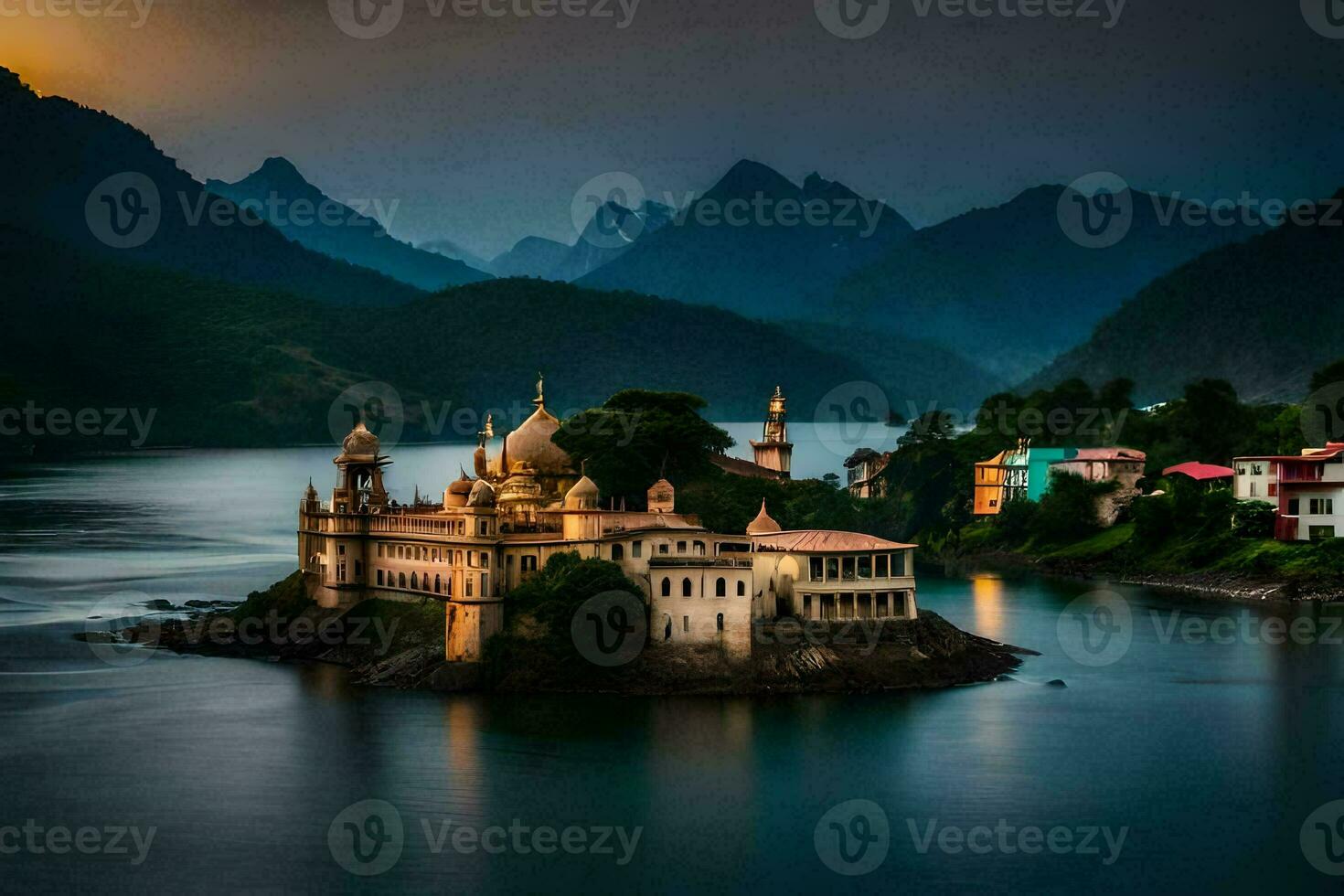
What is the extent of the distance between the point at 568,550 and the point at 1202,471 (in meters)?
39.8

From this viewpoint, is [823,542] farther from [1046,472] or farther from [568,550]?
[1046,472]

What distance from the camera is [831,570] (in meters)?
50.4

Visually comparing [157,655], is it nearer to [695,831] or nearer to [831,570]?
[831,570]

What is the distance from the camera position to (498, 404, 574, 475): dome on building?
5925cm

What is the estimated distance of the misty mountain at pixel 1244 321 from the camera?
159 metres

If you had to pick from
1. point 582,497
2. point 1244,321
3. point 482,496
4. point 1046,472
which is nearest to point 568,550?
point 582,497

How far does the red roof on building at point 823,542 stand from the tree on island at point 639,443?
10783mm

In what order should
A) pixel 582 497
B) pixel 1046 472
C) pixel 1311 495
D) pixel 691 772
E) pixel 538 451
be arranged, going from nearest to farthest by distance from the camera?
pixel 691 772 < pixel 582 497 < pixel 538 451 < pixel 1311 495 < pixel 1046 472

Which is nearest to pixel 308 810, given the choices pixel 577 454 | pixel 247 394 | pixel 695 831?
pixel 695 831

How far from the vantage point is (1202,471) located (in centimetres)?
7969

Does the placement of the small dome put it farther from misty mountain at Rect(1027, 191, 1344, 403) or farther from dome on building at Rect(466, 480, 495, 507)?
misty mountain at Rect(1027, 191, 1344, 403)

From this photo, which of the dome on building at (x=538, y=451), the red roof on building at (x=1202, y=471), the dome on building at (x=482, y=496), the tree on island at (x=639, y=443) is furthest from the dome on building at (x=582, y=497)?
the red roof on building at (x=1202, y=471)

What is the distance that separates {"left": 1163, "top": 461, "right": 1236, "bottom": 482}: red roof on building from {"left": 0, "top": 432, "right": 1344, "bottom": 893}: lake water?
66.6 feet

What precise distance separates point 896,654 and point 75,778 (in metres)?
21.4
